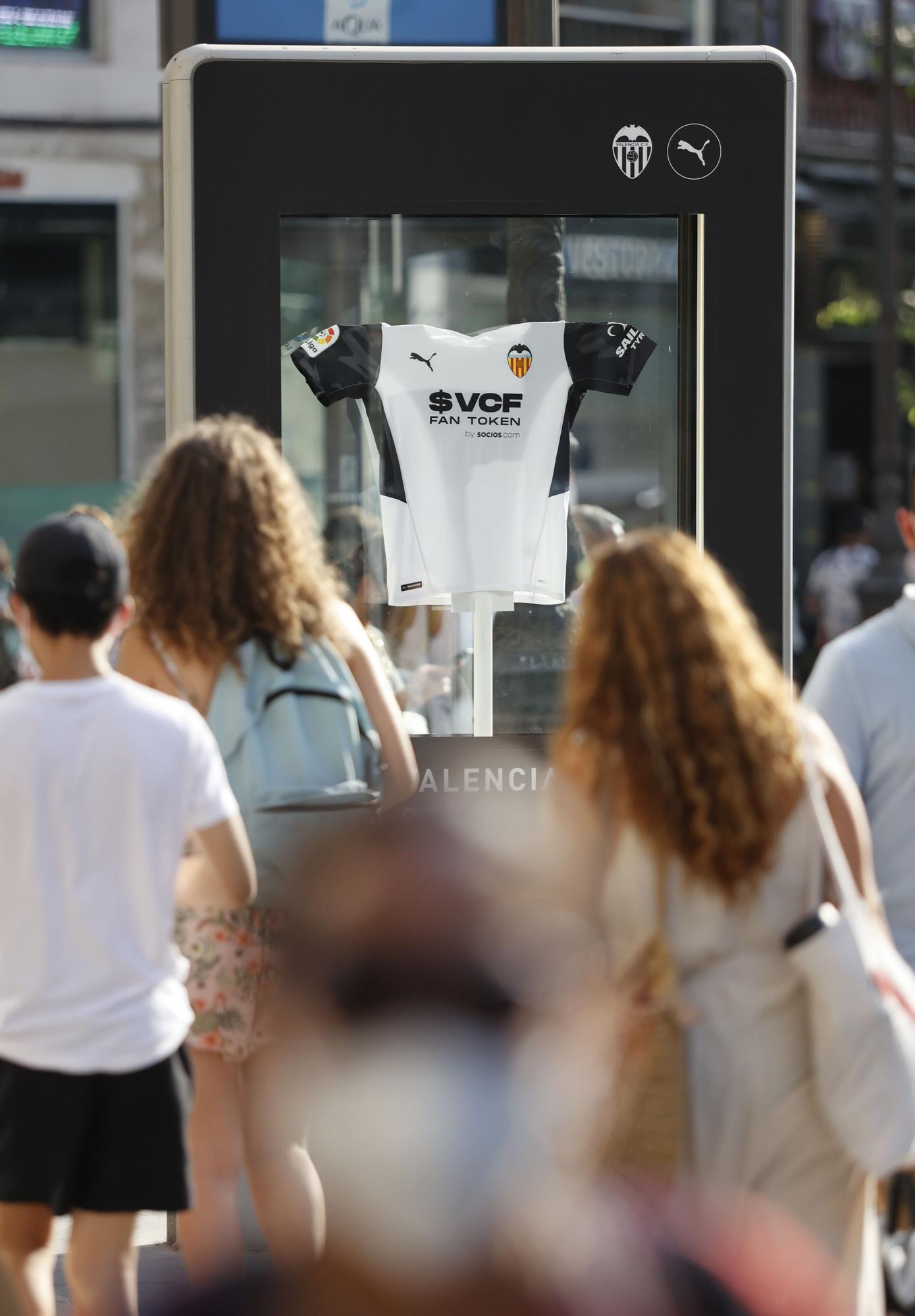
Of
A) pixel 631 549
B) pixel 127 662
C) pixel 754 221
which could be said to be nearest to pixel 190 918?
pixel 127 662

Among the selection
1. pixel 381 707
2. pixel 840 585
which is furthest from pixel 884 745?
pixel 840 585

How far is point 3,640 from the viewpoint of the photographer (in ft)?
22.1

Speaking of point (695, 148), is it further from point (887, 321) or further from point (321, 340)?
point (887, 321)

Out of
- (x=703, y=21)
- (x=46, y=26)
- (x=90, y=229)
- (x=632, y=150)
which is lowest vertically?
(x=632, y=150)

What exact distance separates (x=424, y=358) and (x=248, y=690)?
161 centimetres

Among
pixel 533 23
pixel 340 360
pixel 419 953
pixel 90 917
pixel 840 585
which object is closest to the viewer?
pixel 90 917

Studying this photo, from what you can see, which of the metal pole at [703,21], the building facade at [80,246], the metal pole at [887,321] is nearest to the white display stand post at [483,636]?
the building facade at [80,246]

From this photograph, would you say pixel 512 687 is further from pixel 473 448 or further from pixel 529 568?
pixel 473 448

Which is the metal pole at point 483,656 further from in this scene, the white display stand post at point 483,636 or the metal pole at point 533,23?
the metal pole at point 533,23

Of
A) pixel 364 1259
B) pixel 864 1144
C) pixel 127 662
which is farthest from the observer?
pixel 127 662

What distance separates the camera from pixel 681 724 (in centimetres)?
233

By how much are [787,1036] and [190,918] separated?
115cm

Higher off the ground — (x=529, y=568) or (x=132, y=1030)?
(x=529, y=568)

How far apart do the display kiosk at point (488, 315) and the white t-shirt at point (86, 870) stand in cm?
159
